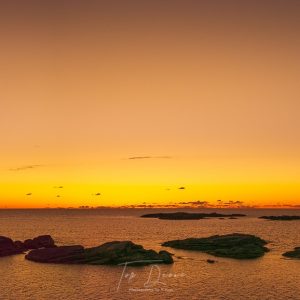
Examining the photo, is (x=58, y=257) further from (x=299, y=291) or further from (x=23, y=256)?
(x=299, y=291)

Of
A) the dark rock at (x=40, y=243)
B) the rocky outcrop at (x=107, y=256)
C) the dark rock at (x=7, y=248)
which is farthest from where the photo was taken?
the dark rock at (x=40, y=243)

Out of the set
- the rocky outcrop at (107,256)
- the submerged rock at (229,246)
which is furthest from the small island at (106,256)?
the submerged rock at (229,246)

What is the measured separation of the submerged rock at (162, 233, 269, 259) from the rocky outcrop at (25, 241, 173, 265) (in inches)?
600

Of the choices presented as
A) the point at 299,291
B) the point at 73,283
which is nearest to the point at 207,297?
the point at 299,291

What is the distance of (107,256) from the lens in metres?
74.8

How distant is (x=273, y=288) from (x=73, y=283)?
25707 mm

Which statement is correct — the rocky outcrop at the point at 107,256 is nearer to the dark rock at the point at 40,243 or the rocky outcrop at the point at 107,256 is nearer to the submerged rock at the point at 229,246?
the submerged rock at the point at 229,246

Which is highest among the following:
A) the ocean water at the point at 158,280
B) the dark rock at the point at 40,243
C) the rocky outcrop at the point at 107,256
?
the dark rock at the point at 40,243

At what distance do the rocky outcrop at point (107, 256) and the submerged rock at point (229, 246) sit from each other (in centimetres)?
1525

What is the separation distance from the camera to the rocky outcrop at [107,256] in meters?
73.8

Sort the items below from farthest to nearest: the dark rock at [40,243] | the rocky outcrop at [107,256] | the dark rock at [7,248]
A: the dark rock at [40,243] < the dark rock at [7,248] < the rocky outcrop at [107,256]

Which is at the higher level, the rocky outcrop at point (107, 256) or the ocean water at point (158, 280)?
the rocky outcrop at point (107, 256)

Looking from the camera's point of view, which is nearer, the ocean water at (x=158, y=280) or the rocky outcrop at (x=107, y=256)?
the ocean water at (x=158, y=280)

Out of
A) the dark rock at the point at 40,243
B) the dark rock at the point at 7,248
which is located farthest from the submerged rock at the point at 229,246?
the dark rock at the point at 7,248
